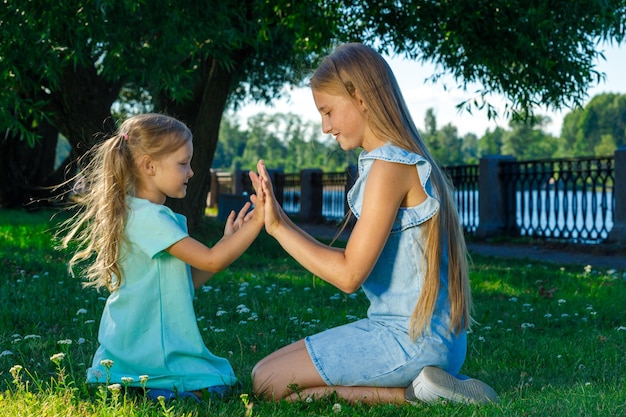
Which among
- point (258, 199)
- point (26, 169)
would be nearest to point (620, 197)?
point (258, 199)

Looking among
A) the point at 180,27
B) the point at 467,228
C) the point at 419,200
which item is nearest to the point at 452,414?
the point at 419,200

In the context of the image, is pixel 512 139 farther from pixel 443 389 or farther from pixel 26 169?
pixel 443 389

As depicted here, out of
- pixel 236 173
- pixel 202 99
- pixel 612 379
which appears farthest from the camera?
pixel 236 173

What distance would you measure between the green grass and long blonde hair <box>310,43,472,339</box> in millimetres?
452

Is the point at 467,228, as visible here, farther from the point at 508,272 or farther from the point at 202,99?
the point at 508,272

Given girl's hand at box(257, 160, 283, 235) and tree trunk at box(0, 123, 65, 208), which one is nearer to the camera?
girl's hand at box(257, 160, 283, 235)

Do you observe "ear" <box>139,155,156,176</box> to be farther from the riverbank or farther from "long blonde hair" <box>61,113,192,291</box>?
the riverbank

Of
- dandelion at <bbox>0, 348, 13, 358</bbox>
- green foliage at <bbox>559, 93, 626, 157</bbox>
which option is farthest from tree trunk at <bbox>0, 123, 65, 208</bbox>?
green foliage at <bbox>559, 93, 626, 157</bbox>

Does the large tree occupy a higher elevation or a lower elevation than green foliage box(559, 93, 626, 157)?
lower

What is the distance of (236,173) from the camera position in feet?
102

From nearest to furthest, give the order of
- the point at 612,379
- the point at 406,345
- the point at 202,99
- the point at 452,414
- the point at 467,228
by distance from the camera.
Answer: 1. the point at 452,414
2. the point at 406,345
3. the point at 612,379
4. the point at 202,99
5. the point at 467,228

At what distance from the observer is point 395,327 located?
3.46 meters

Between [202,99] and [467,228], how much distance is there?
7085 mm

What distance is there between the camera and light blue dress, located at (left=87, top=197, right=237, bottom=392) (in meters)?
3.56
